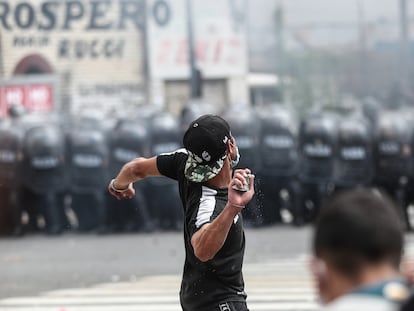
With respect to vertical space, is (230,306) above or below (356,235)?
below

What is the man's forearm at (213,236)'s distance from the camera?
Result: 13.0 ft

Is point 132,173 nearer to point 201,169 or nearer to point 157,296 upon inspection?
point 201,169

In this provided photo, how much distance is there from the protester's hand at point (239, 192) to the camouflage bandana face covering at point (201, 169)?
0.37m

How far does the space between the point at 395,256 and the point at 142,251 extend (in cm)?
1157

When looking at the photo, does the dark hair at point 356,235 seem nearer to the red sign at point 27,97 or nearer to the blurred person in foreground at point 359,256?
the blurred person in foreground at point 359,256

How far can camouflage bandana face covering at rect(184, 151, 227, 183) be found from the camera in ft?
13.8

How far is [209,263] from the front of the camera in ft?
14.1

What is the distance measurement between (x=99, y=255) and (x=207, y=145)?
9471 millimetres

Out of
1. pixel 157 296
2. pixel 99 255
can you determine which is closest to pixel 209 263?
pixel 157 296

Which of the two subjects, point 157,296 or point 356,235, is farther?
point 157,296

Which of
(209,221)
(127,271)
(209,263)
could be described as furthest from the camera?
(127,271)

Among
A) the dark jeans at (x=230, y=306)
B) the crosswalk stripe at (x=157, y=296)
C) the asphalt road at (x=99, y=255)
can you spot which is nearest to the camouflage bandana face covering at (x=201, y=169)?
the dark jeans at (x=230, y=306)

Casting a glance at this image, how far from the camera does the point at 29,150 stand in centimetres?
1555

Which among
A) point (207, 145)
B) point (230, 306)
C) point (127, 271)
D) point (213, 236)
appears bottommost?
point (127, 271)
